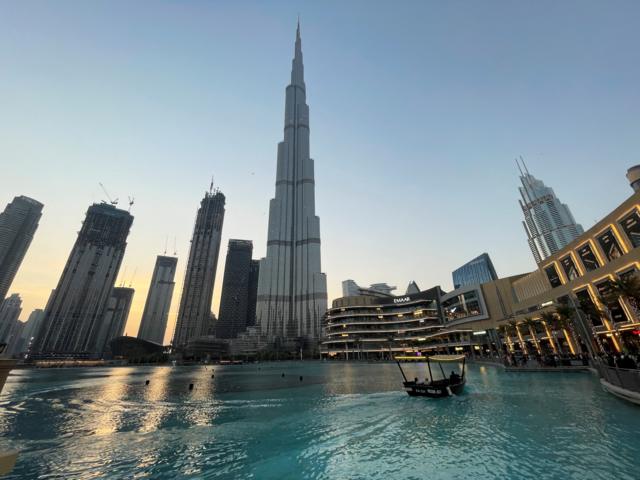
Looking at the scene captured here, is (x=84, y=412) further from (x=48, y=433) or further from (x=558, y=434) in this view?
(x=558, y=434)

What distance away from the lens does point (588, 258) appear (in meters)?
51.4

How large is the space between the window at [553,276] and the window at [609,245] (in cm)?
1543

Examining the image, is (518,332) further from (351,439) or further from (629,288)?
(351,439)

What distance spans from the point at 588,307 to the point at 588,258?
9.31m

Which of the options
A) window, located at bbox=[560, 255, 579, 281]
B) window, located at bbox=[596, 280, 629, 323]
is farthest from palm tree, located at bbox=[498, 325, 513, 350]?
window, located at bbox=[596, 280, 629, 323]

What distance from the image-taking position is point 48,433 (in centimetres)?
2202

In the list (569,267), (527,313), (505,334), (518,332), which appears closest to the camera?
(569,267)

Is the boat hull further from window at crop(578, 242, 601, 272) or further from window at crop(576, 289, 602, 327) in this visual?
window at crop(578, 242, 601, 272)

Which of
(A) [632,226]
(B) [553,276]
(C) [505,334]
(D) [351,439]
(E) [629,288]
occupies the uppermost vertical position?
(A) [632,226]

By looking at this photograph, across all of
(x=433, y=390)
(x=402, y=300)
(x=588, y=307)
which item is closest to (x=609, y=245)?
(x=588, y=307)

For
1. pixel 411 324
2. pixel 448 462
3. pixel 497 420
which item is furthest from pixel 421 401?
pixel 411 324

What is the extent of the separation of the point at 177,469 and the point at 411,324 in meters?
142

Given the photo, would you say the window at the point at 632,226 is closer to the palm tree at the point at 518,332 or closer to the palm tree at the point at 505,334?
the palm tree at the point at 518,332

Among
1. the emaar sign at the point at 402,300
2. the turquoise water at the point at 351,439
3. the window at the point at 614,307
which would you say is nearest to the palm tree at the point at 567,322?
the window at the point at 614,307
